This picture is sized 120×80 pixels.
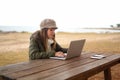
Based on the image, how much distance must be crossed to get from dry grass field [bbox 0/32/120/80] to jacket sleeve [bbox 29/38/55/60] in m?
1.71

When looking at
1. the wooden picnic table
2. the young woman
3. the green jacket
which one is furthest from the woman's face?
the wooden picnic table

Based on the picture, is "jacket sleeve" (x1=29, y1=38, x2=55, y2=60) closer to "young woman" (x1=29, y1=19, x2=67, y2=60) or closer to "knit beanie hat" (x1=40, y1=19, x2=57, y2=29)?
"young woman" (x1=29, y1=19, x2=67, y2=60)

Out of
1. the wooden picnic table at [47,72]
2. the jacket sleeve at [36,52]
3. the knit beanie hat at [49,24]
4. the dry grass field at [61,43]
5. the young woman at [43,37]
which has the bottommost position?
the dry grass field at [61,43]

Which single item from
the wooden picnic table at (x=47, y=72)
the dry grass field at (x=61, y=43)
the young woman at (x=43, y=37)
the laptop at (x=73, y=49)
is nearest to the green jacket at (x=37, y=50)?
the young woman at (x=43, y=37)

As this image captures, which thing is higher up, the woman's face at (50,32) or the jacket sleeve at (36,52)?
the woman's face at (50,32)

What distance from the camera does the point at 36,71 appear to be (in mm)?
1477

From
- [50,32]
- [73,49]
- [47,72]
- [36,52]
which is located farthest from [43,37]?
[47,72]

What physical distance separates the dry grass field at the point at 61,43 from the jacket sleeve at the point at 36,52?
1707 millimetres

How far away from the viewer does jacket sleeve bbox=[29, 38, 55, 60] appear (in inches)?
80.9

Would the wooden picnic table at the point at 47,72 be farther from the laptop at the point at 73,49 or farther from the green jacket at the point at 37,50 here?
the green jacket at the point at 37,50

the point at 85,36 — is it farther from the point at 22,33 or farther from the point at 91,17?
the point at 22,33

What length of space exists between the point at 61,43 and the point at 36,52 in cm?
461

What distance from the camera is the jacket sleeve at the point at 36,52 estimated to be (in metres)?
2.05

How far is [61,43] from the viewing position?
6.72 m
